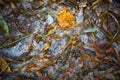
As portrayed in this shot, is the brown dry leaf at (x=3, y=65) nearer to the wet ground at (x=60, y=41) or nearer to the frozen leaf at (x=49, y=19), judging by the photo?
the wet ground at (x=60, y=41)

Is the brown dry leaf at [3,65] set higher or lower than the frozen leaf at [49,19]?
lower

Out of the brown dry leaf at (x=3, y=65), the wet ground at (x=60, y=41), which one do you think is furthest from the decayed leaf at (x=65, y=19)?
the brown dry leaf at (x=3, y=65)

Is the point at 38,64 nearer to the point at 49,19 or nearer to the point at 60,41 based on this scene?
the point at 60,41

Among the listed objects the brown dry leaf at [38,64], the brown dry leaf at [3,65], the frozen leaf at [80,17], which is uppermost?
the frozen leaf at [80,17]

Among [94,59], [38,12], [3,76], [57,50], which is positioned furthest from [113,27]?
[3,76]

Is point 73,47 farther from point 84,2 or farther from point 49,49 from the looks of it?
point 84,2

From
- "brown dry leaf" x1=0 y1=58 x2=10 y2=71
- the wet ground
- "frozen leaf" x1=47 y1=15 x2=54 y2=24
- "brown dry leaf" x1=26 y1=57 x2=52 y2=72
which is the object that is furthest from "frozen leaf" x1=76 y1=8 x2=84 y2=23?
"brown dry leaf" x1=0 y1=58 x2=10 y2=71

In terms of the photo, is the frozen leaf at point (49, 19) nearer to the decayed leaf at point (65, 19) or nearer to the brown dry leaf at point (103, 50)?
the decayed leaf at point (65, 19)

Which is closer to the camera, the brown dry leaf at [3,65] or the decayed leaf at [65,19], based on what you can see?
the brown dry leaf at [3,65]
